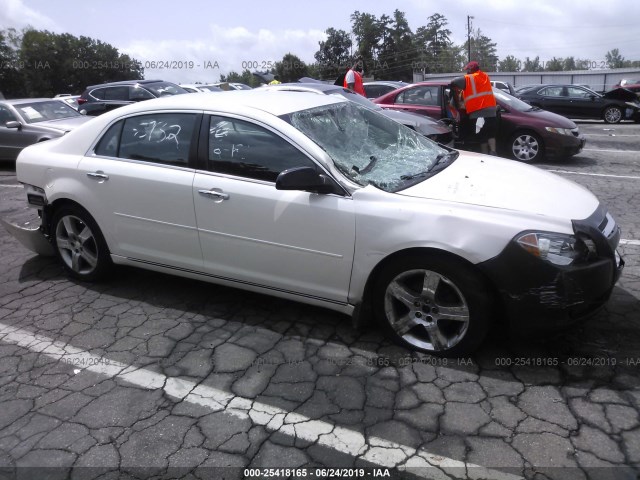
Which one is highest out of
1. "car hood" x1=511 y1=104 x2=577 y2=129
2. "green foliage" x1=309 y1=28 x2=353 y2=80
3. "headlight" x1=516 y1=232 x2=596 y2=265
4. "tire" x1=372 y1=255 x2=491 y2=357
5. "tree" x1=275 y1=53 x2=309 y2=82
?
"green foliage" x1=309 y1=28 x2=353 y2=80

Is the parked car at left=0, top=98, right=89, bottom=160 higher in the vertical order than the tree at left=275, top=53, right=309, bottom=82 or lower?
lower

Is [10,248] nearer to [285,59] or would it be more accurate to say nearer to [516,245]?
[516,245]

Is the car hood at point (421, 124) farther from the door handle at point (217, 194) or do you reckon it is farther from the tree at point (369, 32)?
the tree at point (369, 32)

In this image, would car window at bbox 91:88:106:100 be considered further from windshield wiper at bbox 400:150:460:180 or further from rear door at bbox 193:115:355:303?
windshield wiper at bbox 400:150:460:180

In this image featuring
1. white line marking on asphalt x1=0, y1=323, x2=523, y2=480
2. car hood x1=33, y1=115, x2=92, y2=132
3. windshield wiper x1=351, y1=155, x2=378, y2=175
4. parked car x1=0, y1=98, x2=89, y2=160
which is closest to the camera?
white line marking on asphalt x1=0, y1=323, x2=523, y2=480

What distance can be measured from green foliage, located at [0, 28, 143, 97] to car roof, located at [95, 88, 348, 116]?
183 ft

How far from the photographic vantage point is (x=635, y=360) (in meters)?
3.01

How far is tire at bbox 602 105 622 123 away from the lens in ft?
51.9

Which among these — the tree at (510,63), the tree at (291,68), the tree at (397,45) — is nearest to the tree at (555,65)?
the tree at (510,63)

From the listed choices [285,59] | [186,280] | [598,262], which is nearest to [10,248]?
[186,280]

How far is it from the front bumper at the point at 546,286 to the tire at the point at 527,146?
6.82 metres

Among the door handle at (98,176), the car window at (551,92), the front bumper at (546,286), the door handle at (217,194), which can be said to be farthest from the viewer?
the car window at (551,92)

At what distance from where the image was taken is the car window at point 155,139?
146 inches

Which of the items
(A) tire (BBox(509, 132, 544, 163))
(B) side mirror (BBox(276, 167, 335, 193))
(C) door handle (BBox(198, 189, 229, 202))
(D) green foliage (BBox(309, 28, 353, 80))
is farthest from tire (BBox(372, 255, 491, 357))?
(D) green foliage (BBox(309, 28, 353, 80))
